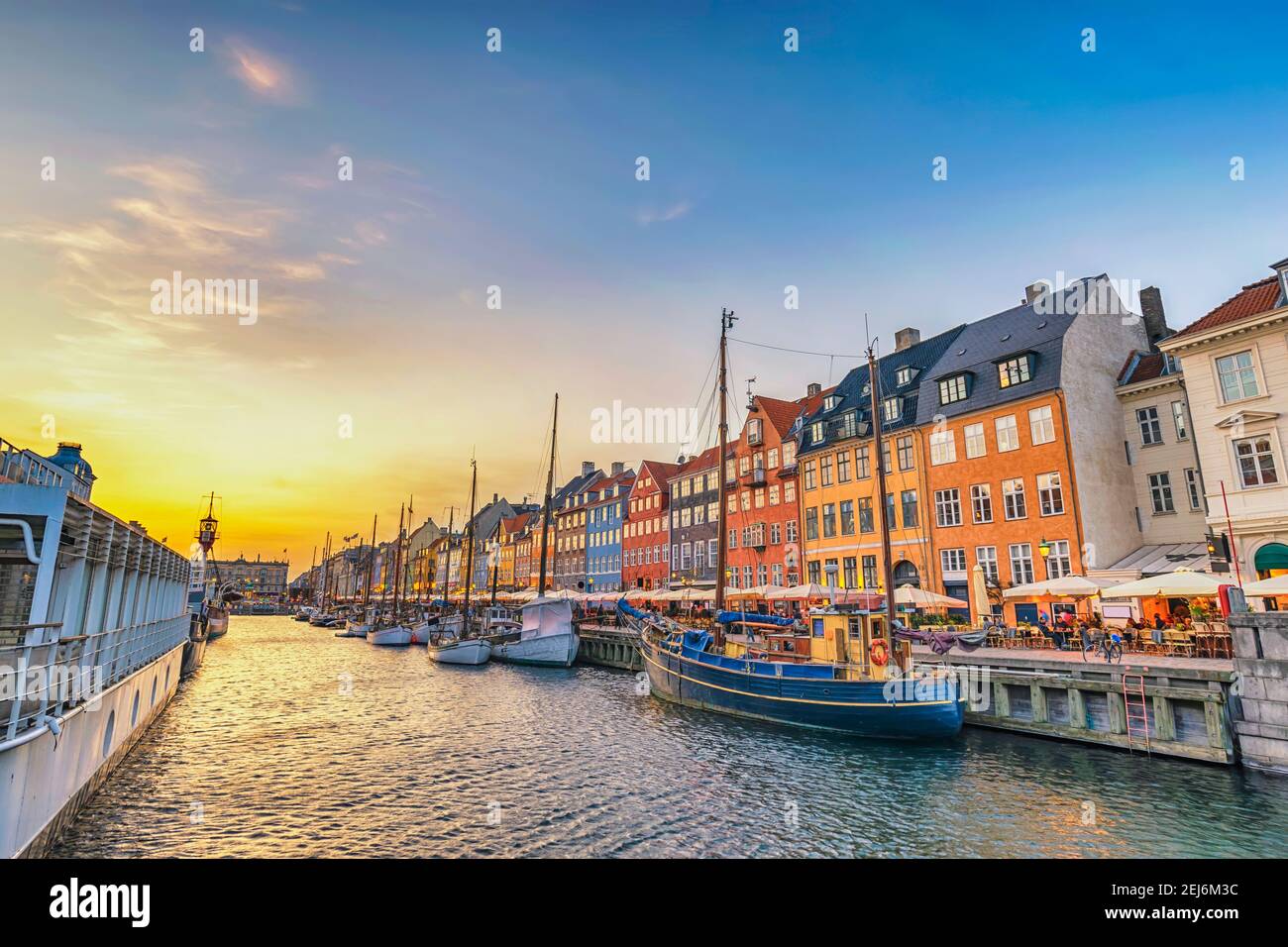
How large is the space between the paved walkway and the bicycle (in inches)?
9.1

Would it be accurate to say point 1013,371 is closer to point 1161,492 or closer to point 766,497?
point 1161,492

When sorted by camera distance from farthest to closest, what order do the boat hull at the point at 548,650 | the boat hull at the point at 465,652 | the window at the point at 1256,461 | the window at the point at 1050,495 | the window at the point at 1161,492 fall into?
the boat hull at the point at 465,652 → the boat hull at the point at 548,650 → the window at the point at 1050,495 → the window at the point at 1161,492 → the window at the point at 1256,461

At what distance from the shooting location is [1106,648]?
67.8 ft

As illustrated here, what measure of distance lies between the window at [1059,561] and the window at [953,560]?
4632 mm

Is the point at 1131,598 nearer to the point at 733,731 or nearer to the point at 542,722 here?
Result: the point at 733,731

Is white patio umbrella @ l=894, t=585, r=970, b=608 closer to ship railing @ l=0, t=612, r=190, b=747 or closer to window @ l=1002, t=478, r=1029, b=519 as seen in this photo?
window @ l=1002, t=478, r=1029, b=519

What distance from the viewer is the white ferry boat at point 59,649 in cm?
857

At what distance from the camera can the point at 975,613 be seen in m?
31.5

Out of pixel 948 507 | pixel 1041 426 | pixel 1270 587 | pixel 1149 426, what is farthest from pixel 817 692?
pixel 1149 426

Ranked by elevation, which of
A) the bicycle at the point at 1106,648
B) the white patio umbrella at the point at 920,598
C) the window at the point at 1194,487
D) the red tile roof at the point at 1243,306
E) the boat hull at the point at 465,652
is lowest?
the boat hull at the point at 465,652

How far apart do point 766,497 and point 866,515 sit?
423 inches

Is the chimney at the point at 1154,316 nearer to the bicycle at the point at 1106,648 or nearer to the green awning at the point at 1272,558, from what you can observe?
the green awning at the point at 1272,558

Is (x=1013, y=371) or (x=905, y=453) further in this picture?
(x=905, y=453)

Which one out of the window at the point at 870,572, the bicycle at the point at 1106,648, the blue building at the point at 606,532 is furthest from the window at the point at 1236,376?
the blue building at the point at 606,532
